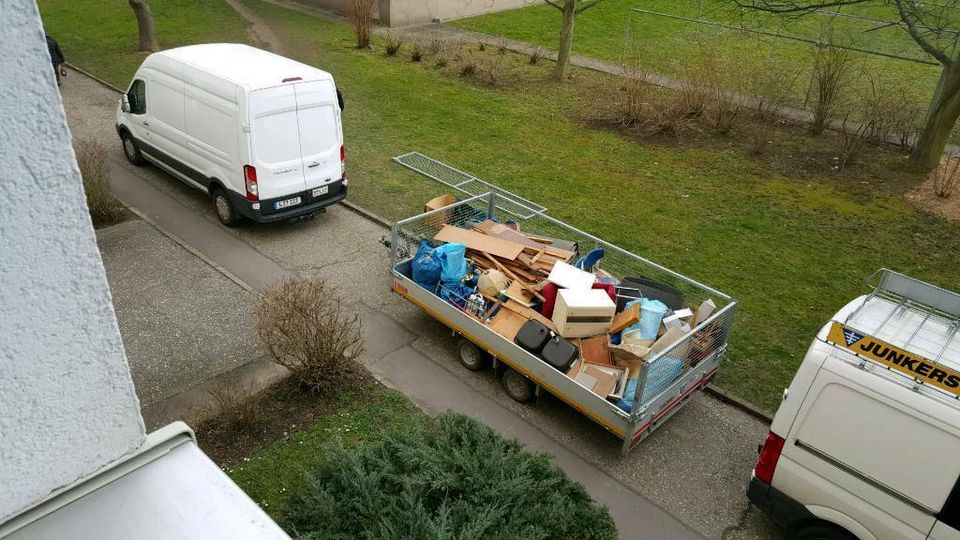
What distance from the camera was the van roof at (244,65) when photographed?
1003cm

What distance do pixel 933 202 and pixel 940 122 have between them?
203 centimetres

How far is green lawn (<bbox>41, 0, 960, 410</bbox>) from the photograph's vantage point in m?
9.77

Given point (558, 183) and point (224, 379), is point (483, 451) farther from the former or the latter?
point (558, 183)

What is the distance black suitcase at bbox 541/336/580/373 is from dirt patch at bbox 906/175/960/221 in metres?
9.35

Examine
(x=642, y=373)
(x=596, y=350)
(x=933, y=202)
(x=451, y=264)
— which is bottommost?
(x=933, y=202)

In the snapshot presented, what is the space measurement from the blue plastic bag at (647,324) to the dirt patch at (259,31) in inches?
648

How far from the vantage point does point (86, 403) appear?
5.88ft

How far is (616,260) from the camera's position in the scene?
375 inches

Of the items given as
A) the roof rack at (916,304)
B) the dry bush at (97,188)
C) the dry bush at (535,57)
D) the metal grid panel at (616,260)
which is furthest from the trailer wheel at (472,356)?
the dry bush at (535,57)

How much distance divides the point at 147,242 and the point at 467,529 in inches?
330

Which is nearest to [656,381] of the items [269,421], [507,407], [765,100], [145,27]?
[507,407]

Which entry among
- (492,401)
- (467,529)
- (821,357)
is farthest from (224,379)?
(821,357)

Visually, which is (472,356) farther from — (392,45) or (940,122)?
(392,45)

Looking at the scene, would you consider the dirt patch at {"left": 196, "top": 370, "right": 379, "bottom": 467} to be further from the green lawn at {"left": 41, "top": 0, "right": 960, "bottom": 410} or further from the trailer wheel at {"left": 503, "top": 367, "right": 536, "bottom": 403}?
the green lawn at {"left": 41, "top": 0, "right": 960, "bottom": 410}
